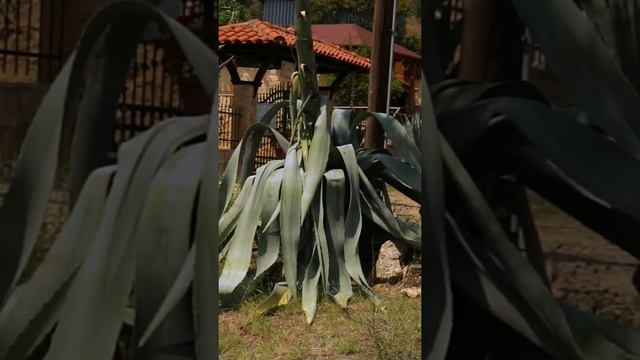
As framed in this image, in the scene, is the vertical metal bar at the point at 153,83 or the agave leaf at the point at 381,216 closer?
the vertical metal bar at the point at 153,83

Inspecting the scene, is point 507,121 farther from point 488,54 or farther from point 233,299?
point 233,299

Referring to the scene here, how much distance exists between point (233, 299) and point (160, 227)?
259cm

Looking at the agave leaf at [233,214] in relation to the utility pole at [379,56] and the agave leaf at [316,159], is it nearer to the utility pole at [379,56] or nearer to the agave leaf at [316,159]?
the agave leaf at [316,159]

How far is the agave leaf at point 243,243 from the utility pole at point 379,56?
1505mm

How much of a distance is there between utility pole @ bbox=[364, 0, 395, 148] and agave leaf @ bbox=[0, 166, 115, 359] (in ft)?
13.6

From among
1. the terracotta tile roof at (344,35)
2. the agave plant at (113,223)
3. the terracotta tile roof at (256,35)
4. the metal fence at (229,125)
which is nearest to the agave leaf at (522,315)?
the agave plant at (113,223)

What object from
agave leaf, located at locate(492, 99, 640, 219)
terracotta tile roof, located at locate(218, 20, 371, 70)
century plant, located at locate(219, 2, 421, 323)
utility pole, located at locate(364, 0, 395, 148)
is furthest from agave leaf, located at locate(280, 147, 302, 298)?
terracotta tile roof, located at locate(218, 20, 371, 70)

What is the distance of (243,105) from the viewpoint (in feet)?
37.3

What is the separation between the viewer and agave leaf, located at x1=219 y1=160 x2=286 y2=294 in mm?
3432

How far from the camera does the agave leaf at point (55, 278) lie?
928mm

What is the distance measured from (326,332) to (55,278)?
2232 mm

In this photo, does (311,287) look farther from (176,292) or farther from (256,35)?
(256,35)

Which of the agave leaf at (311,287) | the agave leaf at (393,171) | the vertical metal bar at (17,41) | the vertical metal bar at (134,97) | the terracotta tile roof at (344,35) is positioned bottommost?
the agave leaf at (311,287)

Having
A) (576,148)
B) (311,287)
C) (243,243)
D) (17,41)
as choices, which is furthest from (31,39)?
(243,243)
